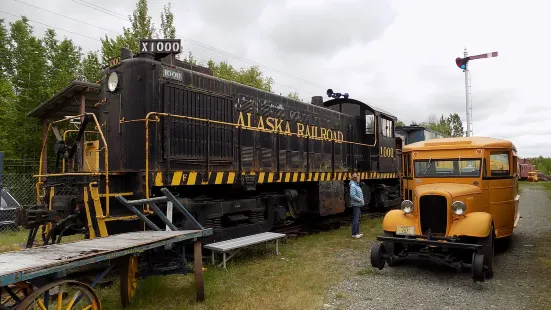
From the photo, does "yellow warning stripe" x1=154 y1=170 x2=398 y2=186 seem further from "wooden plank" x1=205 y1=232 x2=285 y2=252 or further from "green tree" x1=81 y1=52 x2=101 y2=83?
"green tree" x1=81 y1=52 x2=101 y2=83

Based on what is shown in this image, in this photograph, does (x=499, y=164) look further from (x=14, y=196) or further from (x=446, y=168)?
(x=14, y=196)

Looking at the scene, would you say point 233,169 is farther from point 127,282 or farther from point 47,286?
point 47,286

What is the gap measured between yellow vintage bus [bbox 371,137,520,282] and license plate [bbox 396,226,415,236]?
0.6 inches

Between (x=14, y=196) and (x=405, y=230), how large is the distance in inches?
528

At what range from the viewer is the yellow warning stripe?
6.49 meters

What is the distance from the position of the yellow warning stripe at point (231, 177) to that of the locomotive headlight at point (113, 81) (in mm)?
1782


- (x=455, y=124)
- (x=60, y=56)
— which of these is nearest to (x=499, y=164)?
(x=60, y=56)

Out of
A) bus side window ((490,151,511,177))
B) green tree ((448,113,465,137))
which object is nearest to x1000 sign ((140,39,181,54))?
bus side window ((490,151,511,177))

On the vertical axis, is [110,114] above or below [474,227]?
above

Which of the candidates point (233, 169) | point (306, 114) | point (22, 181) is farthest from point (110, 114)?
point (22, 181)

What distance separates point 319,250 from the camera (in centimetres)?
833

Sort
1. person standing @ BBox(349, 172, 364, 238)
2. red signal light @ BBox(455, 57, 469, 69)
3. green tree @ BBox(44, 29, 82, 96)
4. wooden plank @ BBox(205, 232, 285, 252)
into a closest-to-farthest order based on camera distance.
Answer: wooden plank @ BBox(205, 232, 285, 252) → person standing @ BBox(349, 172, 364, 238) → red signal light @ BBox(455, 57, 469, 69) → green tree @ BBox(44, 29, 82, 96)

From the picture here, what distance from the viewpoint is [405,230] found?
6508 millimetres

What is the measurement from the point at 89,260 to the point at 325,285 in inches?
136
